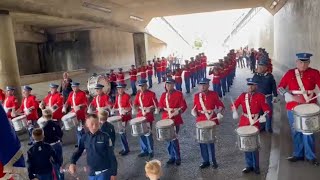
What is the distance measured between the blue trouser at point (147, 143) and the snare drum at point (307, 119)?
3.38m

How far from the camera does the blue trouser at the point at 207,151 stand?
282 inches

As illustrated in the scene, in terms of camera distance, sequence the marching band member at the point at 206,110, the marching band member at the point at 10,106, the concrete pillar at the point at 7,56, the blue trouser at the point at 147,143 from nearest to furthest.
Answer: the marching band member at the point at 206,110 < the blue trouser at the point at 147,143 < the marching band member at the point at 10,106 < the concrete pillar at the point at 7,56

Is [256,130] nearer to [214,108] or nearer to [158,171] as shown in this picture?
[214,108]

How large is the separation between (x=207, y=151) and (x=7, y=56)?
358 inches

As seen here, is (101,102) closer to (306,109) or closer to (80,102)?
(80,102)

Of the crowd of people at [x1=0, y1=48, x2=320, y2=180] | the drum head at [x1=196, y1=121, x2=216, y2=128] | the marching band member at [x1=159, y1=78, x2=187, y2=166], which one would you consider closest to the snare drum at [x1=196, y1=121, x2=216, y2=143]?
the drum head at [x1=196, y1=121, x2=216, y2=128]

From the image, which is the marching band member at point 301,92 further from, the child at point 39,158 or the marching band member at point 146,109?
the child at point 39,158

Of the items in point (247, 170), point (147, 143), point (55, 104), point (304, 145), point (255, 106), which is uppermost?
point (255, 106)

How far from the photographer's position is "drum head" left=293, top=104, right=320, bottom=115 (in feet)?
19.7

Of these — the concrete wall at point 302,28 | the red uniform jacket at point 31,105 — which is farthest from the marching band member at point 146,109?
the concrete wall at point 302,28

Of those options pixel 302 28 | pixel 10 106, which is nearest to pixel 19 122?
pixel 10 106

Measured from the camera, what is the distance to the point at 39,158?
5.37m

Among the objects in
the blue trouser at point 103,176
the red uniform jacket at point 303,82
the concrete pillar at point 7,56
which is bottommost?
the blue trouser at point 103,176

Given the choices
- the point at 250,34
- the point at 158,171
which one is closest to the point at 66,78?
the point at 158,171
